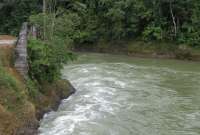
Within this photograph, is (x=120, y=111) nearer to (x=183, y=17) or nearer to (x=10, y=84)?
(x=10, y=84)

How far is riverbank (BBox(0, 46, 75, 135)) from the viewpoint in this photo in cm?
1090

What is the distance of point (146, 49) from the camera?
36406mm

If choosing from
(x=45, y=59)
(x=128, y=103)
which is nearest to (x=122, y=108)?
(x=128, y=103)

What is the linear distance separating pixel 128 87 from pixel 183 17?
18091 mm

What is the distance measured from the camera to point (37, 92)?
14539mm

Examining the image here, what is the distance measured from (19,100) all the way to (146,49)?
2528cm

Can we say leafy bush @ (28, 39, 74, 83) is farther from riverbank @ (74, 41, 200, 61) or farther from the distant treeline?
riverbank @ (74, 41, 200, 61)

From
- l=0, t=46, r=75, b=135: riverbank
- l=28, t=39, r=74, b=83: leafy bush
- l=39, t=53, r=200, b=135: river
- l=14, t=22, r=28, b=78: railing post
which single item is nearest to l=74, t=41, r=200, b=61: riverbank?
l=39, t=53, r=200, b=135: river

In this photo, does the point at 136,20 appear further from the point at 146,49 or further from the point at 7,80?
the point at 7,80

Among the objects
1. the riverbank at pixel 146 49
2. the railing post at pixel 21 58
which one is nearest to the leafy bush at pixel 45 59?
the railing post at pixel 21 58

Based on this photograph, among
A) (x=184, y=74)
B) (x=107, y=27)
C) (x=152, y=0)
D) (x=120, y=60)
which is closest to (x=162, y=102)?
(x=184, y=74)

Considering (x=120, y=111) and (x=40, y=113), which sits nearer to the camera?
(x=40, y=113)

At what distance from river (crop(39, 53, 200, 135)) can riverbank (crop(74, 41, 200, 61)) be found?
266 inches

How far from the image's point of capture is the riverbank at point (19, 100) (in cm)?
1090
